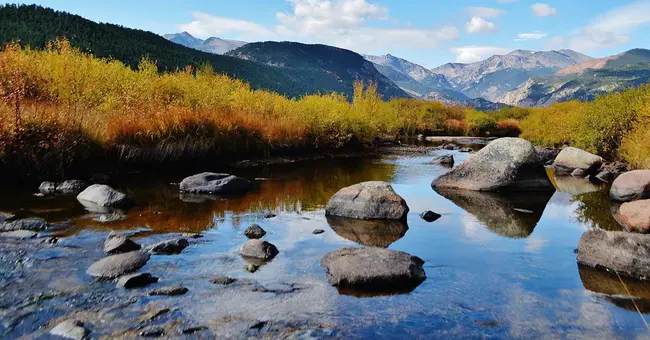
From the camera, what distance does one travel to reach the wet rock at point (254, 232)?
10125mm

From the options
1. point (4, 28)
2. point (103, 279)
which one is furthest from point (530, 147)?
point (4, 28)

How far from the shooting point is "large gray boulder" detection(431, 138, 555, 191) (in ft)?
57.0

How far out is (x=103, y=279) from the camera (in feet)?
23.8

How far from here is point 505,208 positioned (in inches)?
568

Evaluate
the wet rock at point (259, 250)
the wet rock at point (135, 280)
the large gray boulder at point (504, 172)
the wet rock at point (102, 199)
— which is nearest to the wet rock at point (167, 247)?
the wet rock at point (259, 250)

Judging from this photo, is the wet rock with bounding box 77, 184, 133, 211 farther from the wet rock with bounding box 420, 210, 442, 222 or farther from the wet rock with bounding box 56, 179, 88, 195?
the wet rock with bounding box 420, 210, 442, 222

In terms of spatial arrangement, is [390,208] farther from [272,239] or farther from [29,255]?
[29,255]

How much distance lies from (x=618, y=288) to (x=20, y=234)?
1083 centimetres

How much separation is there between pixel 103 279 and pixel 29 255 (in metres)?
1.98

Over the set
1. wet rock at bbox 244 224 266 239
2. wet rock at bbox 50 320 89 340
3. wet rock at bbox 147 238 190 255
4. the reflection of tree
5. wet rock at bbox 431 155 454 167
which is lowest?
wet rock at bbox 431 155 454 167

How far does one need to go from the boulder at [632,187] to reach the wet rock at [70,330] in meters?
15.9

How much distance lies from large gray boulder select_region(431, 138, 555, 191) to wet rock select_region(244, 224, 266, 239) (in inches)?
386

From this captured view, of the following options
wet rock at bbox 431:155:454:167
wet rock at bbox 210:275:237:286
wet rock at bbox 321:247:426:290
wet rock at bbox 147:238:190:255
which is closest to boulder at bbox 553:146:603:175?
wet rock at bbox 431:155:454:167

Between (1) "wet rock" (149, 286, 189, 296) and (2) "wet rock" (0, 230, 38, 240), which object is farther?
(2) "wet rock" (0, 230, 38, 240)
